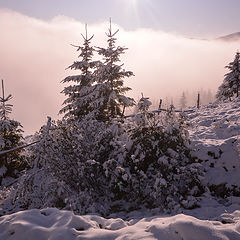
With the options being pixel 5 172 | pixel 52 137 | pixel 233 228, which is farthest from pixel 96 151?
pixel 5 172

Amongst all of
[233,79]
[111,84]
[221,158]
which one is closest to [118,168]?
[221,158]

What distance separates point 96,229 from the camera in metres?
4.33

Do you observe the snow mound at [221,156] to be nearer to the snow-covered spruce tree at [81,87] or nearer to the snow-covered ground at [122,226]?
the snow-covered ground at [122,226]

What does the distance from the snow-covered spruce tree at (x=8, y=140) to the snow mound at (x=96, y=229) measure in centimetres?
872

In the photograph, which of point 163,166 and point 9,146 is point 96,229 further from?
point 9,146

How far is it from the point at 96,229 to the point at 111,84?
9780mm

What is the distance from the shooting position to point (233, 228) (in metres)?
4.26

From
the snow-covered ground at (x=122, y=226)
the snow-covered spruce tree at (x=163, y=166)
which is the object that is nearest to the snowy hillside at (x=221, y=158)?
the snow-covered spruce tree at (x=163, y=166)

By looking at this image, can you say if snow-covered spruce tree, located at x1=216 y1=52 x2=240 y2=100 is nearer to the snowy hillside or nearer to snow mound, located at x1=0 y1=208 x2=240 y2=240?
the snowy hillside

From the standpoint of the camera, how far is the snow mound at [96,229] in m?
3.90

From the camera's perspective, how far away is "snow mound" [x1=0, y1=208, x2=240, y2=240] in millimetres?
3897

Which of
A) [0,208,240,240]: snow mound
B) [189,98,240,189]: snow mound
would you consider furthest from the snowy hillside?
[0,208,240,240]: snow mound

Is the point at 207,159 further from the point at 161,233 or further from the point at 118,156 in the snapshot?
the point at 161,233

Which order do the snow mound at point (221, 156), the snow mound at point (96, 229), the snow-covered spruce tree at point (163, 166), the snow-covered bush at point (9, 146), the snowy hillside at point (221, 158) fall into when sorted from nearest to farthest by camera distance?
the snow mound at point (96, 229), the snow-covered spruce tree at point (163, 166), the snowy hillside at point (221, 158), the snow mound at point (221, 156), the snow-covered bush at point (9, 146)
